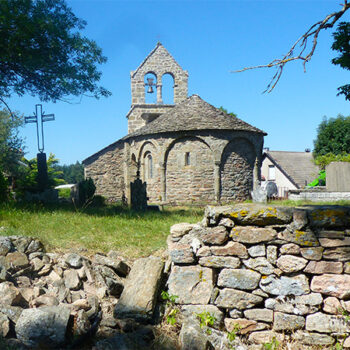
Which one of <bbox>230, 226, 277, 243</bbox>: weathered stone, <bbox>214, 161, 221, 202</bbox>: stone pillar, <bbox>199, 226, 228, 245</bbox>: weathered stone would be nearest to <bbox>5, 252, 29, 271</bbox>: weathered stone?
<bbox>199, 226, 228, 245</bbox>: weathered stone

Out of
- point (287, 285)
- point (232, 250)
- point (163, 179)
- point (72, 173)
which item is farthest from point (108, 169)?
point (72, 173)

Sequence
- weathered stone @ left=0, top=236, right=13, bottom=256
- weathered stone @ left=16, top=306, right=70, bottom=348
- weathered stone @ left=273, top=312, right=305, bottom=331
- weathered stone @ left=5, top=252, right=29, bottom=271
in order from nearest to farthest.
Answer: weathered stone @ left=16, top=306, right=70, bottom=348 → weathered stone @ left=273, top=312, right=305, bottom=331 → weathered stone @ left=5, top=252, right=29, bottom=271 → weathered stone @ left=0, top=236, right=13, bottom=256

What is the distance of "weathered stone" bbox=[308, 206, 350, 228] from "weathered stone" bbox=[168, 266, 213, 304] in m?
1.55

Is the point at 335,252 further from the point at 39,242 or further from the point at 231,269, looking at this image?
the point at 39,242

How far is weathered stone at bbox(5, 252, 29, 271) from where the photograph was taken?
5.34m

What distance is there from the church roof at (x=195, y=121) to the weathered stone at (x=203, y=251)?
51.3 feet

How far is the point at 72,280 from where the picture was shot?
522cm

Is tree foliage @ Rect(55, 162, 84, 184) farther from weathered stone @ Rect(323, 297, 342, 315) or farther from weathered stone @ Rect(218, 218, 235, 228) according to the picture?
weathered stone @ Rect(323, 297, 342, 315)

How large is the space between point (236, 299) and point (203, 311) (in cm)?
48

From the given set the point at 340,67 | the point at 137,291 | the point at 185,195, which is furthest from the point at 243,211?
the point at 185,195

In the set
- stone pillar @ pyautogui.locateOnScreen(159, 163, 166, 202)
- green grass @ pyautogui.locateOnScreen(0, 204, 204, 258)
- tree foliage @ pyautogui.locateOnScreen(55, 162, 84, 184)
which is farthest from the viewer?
tree foliage @ pyautogui.locateOnScreen(55, 162, 84, 184)

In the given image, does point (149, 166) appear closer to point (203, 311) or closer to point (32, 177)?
point (32, 177)

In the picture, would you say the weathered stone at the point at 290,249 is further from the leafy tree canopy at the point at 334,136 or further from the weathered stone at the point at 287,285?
the leafy tree canopy at the point at 334,136

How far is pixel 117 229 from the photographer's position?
24.9 ft
